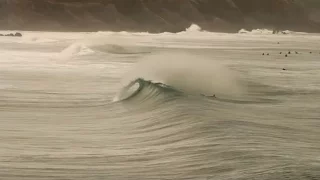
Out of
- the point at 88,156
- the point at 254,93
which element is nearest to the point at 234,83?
the point at 254,93

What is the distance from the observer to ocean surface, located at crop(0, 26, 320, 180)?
565mm

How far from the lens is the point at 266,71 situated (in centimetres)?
93

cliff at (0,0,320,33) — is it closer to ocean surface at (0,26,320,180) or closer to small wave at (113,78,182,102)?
ocean surface at (0,26,320,180)

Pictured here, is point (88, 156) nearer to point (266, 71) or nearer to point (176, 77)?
point (176, 77)

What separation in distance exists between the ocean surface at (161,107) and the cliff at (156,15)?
2cm

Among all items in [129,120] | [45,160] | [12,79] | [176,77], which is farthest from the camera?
[12,79]

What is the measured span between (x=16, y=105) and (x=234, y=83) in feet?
1.23

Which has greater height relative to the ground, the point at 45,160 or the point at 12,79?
the point at 12,79

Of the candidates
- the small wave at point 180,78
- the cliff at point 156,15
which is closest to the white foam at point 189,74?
the small wave at point 180,78

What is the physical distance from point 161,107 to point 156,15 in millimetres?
443

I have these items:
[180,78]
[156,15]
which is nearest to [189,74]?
[180,78]

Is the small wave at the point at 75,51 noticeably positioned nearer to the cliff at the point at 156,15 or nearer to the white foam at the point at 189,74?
the cliff at the point at 156,15

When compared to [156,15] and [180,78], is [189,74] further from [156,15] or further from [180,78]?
[156,15]

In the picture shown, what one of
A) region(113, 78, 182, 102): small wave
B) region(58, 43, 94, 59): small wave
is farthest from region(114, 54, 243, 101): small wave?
region(58, 43, 94, 59): small wave
